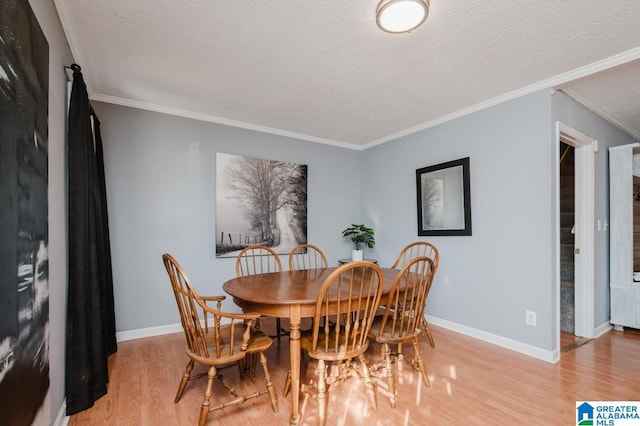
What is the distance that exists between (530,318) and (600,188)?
5.88 ft

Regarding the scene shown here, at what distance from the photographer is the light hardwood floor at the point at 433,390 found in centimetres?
187

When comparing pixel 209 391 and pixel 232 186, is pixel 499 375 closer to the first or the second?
pixel 209 391

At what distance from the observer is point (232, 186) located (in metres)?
3.70

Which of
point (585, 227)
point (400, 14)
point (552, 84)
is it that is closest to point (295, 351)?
point (400, 14)

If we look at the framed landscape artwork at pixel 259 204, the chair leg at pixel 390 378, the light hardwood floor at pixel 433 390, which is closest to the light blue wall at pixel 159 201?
the framed landscape artwork at pixel 259 204

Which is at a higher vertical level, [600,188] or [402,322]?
[600,188]

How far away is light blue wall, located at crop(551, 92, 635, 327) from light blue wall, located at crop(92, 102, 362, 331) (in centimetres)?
343

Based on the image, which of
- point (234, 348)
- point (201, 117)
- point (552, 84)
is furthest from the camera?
point (201, 117)

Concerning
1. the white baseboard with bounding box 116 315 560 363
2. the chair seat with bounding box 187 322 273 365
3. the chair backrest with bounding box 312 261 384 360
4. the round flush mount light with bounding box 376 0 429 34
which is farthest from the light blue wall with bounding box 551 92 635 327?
the chair seat with bounding box 187 322 273 365

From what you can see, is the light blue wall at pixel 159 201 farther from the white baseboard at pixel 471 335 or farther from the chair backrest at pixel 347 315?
the chair backrest at pixel 347 315

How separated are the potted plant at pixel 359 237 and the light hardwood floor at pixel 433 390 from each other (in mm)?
1469

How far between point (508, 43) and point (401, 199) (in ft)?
7.37

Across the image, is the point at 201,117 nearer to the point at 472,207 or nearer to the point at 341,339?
the point at 341,339

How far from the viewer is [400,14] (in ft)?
5.70
